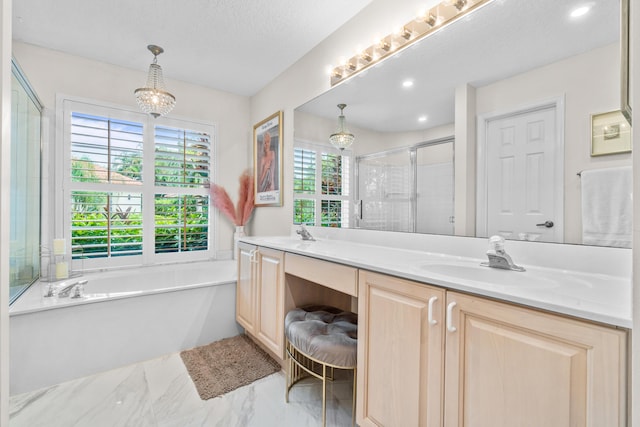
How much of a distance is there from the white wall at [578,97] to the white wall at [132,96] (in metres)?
2.89

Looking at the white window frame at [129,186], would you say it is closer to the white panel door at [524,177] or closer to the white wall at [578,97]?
the white panel door at [524,177]

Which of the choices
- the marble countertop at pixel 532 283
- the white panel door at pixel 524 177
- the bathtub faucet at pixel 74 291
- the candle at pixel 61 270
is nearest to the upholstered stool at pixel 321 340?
the marble countertop at pixel 532 283

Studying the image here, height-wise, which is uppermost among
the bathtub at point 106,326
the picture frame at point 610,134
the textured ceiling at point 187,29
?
the textured ceiling at point 187,29

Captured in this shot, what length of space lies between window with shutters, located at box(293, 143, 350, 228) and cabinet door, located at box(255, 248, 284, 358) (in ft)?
1.92

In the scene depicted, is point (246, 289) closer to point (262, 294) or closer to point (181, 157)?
point (262, 294)

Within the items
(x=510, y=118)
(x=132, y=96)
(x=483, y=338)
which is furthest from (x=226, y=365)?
(x=132, y=96)

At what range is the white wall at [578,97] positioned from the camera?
1040 millimetres

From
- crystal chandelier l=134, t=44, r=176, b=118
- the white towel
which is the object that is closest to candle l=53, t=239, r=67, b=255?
crystal chandelier l=134, t=44, r=176, b=118

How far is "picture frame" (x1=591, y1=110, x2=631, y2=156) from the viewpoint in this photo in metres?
1.01

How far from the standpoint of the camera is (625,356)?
2.16 ft

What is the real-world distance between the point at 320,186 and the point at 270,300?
0.96m

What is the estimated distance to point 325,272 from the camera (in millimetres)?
1496

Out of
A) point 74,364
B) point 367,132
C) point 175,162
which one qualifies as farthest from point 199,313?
point 367,132

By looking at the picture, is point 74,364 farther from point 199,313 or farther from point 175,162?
point 175,162
